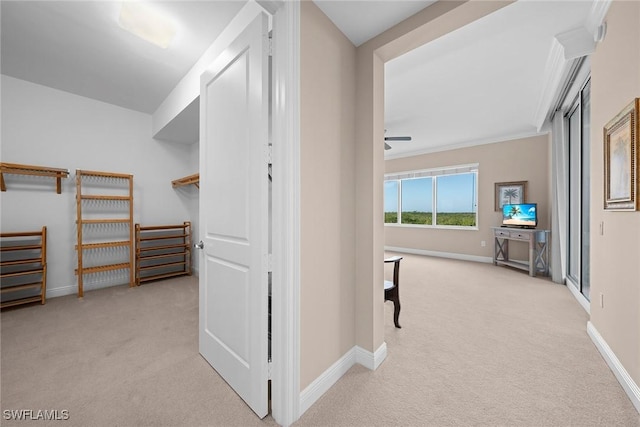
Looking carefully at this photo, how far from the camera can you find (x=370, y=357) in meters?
1.78

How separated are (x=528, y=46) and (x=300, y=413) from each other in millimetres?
3472

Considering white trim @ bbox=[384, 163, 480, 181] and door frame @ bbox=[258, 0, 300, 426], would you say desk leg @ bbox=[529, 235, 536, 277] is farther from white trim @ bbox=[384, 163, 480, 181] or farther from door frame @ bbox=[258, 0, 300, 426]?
door frame @ bbox=[258, 0, 300, 426]

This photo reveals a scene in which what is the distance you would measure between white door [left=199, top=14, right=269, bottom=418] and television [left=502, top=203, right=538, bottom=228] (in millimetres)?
4996

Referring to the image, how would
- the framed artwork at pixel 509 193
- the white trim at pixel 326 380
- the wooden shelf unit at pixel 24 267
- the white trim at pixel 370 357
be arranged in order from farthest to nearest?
the framed artwork at pixel 509 193, the wooden shelf unit at pixel 24 267, the white trim at pixel 370 357, the white trim at pixel 326 380

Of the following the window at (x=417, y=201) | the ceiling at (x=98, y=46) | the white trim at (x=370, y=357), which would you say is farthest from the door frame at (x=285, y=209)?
the window at (x=417, y=201)

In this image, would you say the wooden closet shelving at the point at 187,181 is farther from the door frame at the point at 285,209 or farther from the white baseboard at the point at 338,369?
the white baseboard at the point at 338,369

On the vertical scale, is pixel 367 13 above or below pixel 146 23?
below

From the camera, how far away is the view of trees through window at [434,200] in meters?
5.60

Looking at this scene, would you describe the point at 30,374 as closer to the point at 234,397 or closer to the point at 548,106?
the point at 234,397

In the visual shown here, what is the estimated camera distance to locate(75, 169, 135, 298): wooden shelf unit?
10.8ft

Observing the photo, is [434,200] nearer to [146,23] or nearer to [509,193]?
[509,193]

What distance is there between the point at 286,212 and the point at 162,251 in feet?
12.6

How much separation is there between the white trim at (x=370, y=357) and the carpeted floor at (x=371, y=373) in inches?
2.2

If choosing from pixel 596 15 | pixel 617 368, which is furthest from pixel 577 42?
pixel 617 368
